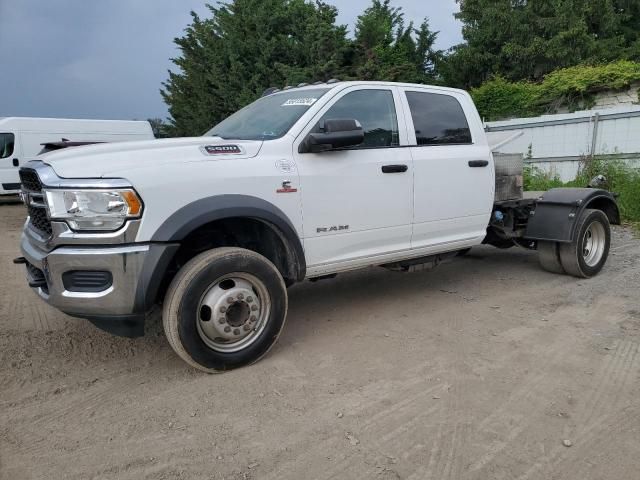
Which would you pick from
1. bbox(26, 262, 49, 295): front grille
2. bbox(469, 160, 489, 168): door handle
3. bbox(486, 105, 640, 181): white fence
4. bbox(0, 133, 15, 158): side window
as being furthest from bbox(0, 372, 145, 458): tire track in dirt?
bbox(0, 133, 15, 158): side window

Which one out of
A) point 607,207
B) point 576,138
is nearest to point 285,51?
point 576,138

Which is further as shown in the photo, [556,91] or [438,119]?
[556,91]

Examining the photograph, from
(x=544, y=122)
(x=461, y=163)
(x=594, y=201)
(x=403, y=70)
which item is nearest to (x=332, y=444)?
(x=461, y=163)

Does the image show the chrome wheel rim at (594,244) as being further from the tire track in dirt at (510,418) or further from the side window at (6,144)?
the side window at (6,144)

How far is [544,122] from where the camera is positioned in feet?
38.9

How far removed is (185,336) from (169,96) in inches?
948

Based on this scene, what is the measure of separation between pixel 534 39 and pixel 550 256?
1671cm

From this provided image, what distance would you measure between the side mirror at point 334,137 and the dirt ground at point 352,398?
1.58m

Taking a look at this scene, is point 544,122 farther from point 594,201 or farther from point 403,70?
point 403,70

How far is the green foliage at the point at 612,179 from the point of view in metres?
9.28

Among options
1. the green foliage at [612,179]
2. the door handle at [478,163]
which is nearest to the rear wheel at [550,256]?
the door handle at [478,163]

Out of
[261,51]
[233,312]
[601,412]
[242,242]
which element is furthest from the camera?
[261,51]

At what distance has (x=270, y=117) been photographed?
430 cm

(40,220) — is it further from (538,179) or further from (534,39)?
(534,39)
